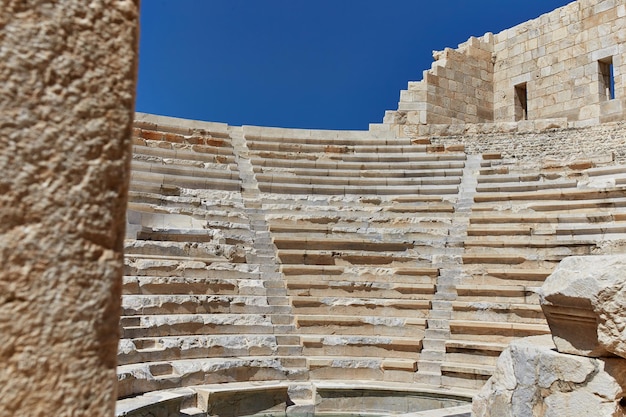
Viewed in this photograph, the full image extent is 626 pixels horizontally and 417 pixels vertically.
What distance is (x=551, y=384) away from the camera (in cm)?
363

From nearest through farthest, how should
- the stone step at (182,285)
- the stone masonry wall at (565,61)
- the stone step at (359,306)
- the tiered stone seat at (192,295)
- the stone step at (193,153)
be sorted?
the tiered stone seat at (192,295)
the stone step at (182,285)
the stone step at (359,306)
the stone step at (193,153)
the stone masonry wall at (565,61)

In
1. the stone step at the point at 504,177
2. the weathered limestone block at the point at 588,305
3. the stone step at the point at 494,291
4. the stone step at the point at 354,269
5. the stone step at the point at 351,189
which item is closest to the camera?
the weathered limestone block at the point at 588,305

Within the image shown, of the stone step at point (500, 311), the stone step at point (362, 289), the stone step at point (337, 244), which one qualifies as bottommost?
the stone step at point (500, 311)

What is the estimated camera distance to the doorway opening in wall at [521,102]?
611 inches

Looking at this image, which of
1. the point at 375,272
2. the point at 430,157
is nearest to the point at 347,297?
the point at 375,272

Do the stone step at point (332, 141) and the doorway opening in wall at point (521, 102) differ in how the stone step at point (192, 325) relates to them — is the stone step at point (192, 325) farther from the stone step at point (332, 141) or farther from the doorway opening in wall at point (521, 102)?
the doorway opening in wall at point (521, 102)

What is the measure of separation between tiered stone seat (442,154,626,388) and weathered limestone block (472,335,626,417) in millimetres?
2704

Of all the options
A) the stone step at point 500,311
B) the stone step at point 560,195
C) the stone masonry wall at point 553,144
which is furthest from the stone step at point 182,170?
the stone step at point 500,311

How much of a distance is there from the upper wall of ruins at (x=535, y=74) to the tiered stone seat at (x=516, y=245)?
12.0ft

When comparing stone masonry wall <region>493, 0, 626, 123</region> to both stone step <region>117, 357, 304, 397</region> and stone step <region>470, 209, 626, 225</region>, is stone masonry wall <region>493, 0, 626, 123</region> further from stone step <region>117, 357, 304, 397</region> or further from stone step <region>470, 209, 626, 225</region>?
stone step <region>117, 357, 304, 397</region>

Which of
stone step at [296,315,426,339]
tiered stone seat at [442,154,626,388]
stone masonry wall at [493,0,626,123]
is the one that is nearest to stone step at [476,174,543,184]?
tiered stone seat at [442,154,626,388]

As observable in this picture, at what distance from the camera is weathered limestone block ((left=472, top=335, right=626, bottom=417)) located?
3.43m

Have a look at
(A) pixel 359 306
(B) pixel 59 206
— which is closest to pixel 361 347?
(A) pixel 359 306

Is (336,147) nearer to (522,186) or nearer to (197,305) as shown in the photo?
(522,186)
